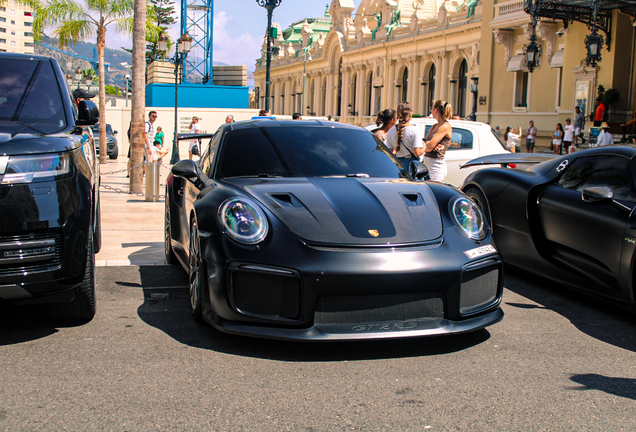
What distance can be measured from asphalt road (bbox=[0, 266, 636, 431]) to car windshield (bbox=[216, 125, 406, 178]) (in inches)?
48.3

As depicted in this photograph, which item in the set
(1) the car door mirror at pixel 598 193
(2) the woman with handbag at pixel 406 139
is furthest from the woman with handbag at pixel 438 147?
(1) the car door mirror at pixel 598 193

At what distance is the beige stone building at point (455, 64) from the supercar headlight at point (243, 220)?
77.8 feet

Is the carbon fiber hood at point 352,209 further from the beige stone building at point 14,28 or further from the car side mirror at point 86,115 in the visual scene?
the beige stone building at point 14,28

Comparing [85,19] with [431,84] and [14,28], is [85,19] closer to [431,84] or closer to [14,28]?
[431,84]

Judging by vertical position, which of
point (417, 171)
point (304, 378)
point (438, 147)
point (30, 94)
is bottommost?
point (304, 378)

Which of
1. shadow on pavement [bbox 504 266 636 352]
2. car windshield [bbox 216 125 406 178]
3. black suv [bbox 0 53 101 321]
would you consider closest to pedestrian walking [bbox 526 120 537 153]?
shadow on pavement [bbox 504 266 636 352]

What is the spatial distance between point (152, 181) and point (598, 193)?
915 centimetres

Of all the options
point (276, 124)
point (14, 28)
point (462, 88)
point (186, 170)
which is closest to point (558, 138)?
point (462, 88)

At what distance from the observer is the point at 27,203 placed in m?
4.00

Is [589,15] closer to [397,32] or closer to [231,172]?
[231,172]

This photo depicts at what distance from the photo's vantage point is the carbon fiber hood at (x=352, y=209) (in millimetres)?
4113

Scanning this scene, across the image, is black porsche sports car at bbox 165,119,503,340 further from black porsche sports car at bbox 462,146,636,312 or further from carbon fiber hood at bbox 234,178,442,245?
black porsche sports car at bbox 462,146,636,312

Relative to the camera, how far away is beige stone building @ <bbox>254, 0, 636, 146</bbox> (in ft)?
94.8

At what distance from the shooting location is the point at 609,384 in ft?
12.3
